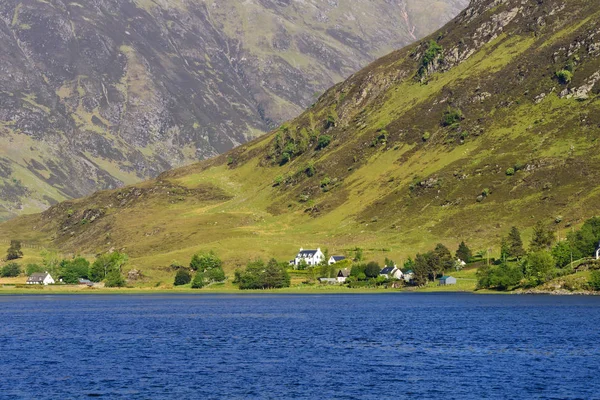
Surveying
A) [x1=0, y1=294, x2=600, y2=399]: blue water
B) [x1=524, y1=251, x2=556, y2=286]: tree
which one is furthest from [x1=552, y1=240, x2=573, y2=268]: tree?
[x1=0, y1=294, x2=600, y2=399]: blue water

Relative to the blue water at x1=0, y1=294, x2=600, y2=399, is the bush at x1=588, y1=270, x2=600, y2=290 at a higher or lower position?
higher

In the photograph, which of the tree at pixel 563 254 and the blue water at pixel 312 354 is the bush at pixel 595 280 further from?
the tree at pixel 563 254

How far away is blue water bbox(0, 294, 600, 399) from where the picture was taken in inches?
2872

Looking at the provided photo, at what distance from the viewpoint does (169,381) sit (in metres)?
77.6

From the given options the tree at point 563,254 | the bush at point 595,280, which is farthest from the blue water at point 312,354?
the tree at point 563,254

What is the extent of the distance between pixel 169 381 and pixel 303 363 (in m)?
16.6

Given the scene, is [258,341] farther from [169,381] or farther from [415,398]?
[415,398]

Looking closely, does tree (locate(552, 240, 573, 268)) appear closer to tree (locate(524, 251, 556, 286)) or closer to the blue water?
tree (locate(524, 251, 556, 286))

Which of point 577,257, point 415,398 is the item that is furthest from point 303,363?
point 577,257

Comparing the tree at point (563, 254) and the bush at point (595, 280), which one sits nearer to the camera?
the bush at point (595, 280)

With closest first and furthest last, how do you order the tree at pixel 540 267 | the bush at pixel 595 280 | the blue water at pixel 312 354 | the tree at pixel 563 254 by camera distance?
the blue water at pixel 312 354, the bush at pixel 595 280, the tree at pixel 540 267, the tree at pixel 563 254

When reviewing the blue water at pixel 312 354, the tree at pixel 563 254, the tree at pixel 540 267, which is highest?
the tree at pixel 563 254

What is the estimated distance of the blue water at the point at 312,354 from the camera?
7294 centimetres

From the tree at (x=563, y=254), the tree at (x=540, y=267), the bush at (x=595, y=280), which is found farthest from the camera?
the tree at (x=563, y=254)
